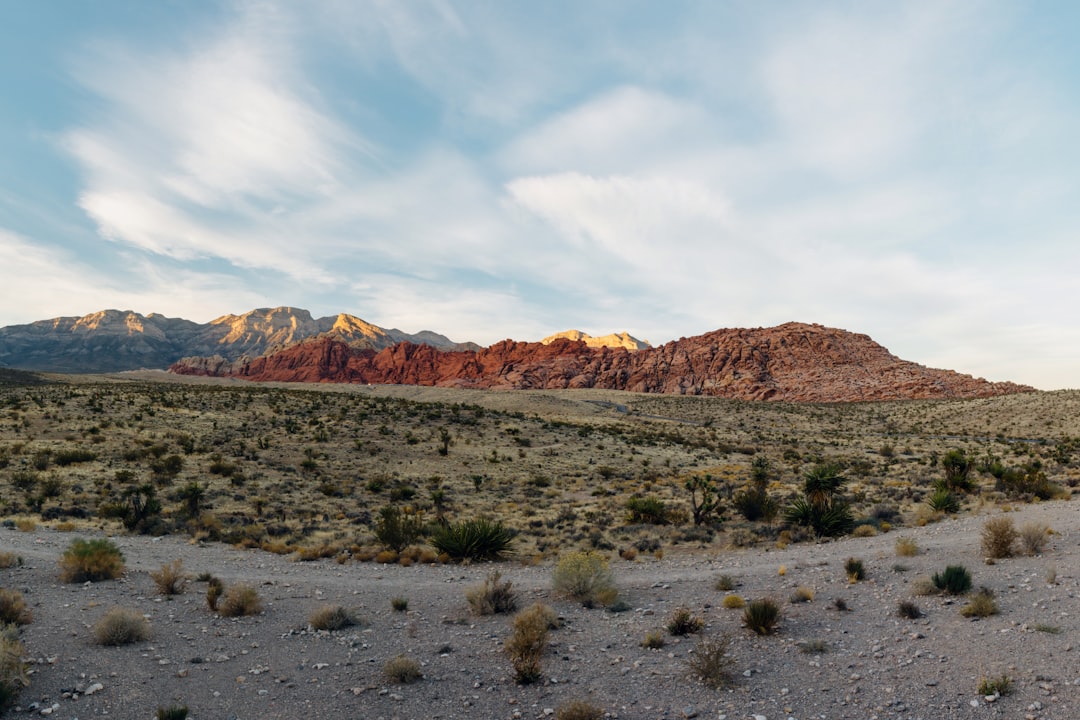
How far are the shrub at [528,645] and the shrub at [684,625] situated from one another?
1.94 m

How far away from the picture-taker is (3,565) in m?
11.6

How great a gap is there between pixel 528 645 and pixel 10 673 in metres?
6.11

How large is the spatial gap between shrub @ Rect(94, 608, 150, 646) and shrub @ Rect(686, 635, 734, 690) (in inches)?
311

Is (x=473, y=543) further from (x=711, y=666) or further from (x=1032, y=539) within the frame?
(x=1032, y=539)

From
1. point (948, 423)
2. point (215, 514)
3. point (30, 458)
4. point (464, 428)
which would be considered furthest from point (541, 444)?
point (948, 423)

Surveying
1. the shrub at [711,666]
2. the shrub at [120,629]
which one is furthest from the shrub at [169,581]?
the shrub at [711,666]

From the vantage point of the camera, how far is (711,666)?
723 cm

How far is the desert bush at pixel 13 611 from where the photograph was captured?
863 cm

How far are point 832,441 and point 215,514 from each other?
47475mm

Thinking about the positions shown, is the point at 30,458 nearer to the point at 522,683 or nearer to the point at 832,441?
the point at 522,683

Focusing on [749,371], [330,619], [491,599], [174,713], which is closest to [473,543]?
[491,599]

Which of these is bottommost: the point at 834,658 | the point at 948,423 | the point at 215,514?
the point at 215,514

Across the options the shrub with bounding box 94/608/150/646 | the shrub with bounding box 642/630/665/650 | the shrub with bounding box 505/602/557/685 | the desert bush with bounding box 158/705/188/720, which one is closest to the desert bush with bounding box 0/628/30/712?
the shrub with bounding box 94/608/150/646

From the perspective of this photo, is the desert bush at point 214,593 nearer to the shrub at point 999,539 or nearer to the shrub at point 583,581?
the shrub at point 583,581
